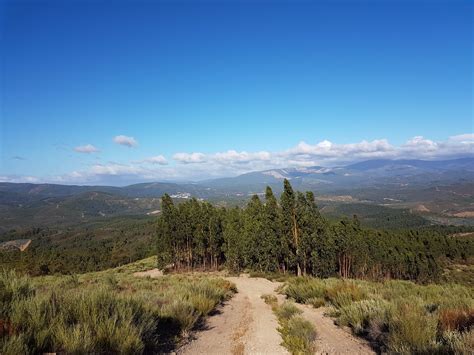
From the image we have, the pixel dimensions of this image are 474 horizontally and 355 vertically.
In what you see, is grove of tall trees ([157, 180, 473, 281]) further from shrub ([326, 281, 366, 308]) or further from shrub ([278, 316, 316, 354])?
shrub ([278, 316, 316, 354])

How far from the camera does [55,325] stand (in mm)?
4773

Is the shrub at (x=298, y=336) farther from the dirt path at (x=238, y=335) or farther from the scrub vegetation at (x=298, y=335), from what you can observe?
the dirt path at (x=238, y=335)

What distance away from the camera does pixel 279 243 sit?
112 feet

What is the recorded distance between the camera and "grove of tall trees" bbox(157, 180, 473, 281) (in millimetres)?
33375

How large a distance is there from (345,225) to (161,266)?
99.7 feet

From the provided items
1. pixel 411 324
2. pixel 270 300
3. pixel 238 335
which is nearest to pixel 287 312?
Result: pixel 238 335

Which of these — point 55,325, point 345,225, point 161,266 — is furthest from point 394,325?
point 345,225

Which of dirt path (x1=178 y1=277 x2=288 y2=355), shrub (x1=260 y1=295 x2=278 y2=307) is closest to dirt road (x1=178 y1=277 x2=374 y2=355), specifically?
dirt path (x1=178 y1=277 x2=288 y2=355)

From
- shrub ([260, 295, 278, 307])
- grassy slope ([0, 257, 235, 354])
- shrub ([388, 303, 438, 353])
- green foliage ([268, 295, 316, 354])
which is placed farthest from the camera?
shrub ([260, 295, 278, 307])

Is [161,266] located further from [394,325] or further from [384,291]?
[394,325]

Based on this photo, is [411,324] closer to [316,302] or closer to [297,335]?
[297,335]

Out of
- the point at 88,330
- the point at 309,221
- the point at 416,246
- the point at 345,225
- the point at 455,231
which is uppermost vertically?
the point at 88,330

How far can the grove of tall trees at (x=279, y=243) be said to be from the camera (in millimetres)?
33375

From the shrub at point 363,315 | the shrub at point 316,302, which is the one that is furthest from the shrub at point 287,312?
the shrub at point 363,315
